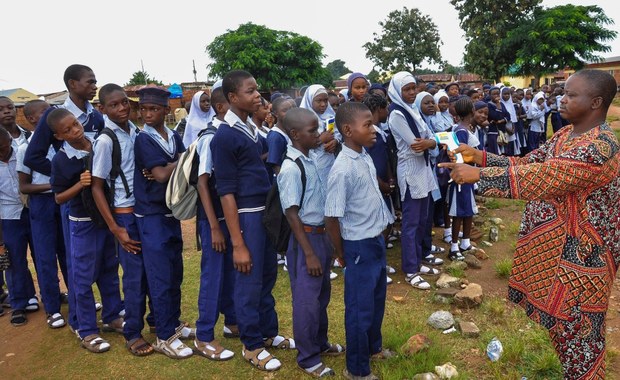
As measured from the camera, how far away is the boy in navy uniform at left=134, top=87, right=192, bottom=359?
10.1ft

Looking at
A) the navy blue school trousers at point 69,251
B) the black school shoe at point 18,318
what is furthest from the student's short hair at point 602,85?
the black school shoe at point 18,318

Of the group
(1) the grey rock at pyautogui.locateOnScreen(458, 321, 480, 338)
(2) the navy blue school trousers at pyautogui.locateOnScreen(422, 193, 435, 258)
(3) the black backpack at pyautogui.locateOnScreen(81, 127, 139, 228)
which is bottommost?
(1) the grey rock at pyautogui.locateOnScreen(458, 321, 480, 338)

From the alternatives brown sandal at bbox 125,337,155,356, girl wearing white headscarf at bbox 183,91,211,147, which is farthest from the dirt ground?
girl wearing white headscarf at bbox 183,91,211,147

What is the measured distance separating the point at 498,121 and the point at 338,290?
5.61 metres

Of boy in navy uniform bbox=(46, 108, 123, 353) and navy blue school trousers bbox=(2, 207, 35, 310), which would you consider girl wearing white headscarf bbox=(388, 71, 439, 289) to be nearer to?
boy in navy uniform bbox=(46, 108, 123, 353)

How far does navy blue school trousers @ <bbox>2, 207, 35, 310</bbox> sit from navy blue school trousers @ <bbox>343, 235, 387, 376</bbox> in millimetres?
3296

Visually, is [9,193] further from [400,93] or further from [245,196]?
[400,93]

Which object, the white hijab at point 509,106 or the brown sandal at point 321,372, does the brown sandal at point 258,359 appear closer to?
the brown sandal at point 321,372

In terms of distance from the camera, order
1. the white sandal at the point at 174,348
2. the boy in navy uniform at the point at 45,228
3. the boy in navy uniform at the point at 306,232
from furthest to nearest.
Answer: the boy in navy uniform at the point at 45,228
the white sandal at the point at 174,348
the boy in navy uniform at the point at 306,232

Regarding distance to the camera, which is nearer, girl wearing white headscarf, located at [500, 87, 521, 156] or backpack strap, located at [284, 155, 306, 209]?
backpack strap, located at [284, 155, 306, 209]

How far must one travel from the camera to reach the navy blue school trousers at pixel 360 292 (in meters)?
2.75

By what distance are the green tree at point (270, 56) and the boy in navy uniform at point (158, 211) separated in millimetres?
25025

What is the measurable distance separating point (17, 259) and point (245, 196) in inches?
108

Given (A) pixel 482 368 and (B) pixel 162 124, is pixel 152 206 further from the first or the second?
(A) pixel 482 368
